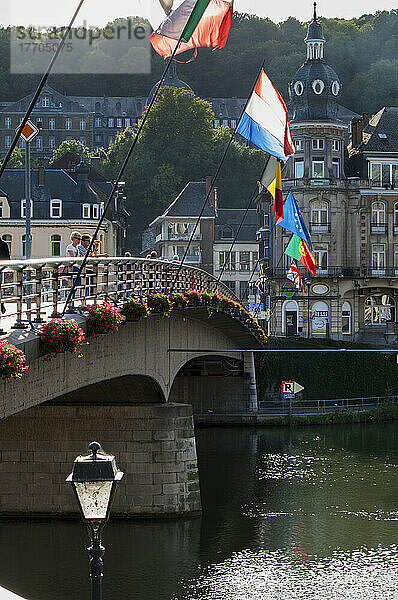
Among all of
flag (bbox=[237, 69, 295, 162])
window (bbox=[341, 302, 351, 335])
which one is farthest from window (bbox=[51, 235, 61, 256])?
flag (bbox=[237, 69, 295, 162])

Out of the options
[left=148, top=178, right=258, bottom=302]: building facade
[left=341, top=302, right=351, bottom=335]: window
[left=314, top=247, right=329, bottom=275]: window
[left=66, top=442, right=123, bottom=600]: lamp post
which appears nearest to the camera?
[left=66, top=442, right=123, bottom=600]: lamp post

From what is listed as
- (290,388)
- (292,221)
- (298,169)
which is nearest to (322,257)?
(298,169)

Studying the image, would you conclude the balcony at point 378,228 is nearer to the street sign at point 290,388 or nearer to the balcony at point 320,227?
the balcony at point 320,227

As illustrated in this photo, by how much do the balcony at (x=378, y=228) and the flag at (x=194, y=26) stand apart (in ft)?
200

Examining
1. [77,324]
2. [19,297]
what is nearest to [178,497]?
[77,324]

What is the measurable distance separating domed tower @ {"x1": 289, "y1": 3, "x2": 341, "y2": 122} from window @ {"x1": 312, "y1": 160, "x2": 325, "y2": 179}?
131 inches

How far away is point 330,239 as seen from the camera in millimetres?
87875

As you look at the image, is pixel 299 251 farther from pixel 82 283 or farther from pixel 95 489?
pixel 95 489

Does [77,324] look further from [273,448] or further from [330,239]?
[330,239]

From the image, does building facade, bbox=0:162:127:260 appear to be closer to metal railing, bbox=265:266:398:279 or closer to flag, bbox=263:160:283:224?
metal railing, bbox=265:266:398:279

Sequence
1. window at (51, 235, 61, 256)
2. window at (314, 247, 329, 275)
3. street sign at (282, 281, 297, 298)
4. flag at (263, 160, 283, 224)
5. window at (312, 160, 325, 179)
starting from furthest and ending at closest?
window at (314, 247, 329, 275) < window at (312, 160, 325, 179) < window at (51, 235, 61, 256) < street sign at (282, 281, 297, 298) < flag at (263, 160, 283, 224)

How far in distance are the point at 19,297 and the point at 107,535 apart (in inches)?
611

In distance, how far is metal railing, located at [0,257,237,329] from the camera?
2072cm

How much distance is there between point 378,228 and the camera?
291 feet
